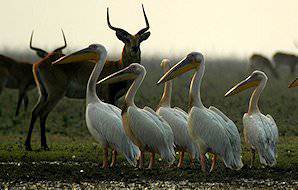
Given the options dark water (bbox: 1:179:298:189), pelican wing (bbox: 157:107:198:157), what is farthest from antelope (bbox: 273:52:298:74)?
dark water (bbox: 1:179:298:189)

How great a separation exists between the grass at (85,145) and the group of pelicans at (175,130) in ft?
0.90

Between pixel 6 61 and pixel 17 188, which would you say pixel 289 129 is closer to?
pixel 6 61

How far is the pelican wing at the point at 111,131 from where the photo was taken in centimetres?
1347

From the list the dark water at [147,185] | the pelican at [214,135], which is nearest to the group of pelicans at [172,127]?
the pelican at [214,135]

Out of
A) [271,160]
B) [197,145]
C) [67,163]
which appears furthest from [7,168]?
[271,160]

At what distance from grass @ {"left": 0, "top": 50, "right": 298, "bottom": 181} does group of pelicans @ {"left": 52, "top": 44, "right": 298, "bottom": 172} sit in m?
0.28

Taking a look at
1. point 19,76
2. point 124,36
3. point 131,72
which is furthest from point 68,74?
point 19,76

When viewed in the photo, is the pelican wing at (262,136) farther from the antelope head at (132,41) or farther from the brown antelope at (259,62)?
the brown antelope at (259,62)

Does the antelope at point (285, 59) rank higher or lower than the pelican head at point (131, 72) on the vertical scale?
lower

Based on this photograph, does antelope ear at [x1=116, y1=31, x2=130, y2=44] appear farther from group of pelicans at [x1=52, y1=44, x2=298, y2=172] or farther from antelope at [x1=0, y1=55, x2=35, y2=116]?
antelope at [x1=0, y1=55, x2=35, y2=116]

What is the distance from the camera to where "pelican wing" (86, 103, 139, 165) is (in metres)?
13.5

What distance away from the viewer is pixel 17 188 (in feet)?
39.0

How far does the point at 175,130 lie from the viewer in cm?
1378

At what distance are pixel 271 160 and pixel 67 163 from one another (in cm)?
311
